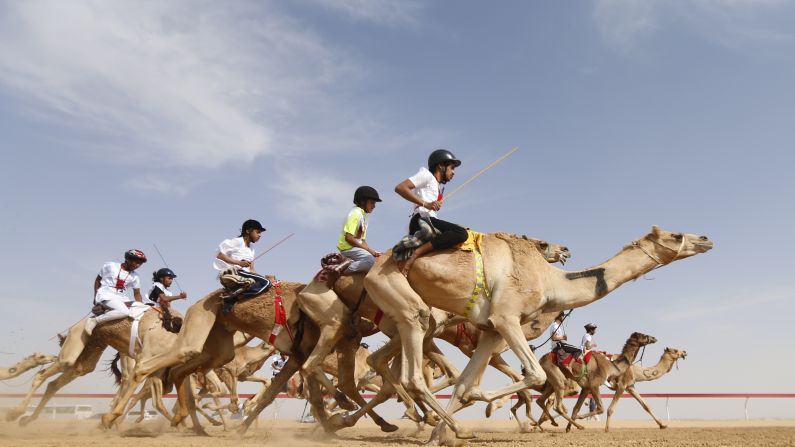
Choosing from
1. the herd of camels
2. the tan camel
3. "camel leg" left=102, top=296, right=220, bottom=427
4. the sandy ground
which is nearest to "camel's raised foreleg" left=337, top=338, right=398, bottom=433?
the herd of camels

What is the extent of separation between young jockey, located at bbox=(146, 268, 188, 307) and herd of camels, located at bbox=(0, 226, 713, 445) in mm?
590

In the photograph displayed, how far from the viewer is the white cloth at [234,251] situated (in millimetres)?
10844

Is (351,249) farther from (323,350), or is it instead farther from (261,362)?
→ (261,362)

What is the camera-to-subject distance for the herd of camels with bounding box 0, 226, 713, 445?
844cm

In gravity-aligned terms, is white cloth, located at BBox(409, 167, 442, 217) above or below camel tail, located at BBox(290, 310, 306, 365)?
above

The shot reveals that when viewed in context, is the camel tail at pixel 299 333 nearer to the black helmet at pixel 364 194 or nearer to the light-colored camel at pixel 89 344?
the black helmet at pixel 364 194

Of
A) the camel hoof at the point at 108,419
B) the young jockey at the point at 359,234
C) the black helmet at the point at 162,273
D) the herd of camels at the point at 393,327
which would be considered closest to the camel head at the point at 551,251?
the herd of camels at the point at 393,327

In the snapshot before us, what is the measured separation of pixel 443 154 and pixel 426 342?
3.71m

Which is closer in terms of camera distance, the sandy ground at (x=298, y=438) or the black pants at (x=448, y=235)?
the sandy ground at (x=298, y=438)

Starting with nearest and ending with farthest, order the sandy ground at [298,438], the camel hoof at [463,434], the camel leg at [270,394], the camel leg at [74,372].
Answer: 1. the camel hoof at [463,434]
2. the sandy ground at [298,438]
3. the camel leg at [270,394]
4. the camel leg at [74,372]

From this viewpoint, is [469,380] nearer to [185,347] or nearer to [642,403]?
[185,347]

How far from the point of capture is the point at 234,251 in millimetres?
10984

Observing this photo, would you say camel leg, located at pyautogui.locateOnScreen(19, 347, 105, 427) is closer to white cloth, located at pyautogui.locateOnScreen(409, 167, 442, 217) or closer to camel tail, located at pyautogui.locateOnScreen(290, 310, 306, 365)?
camel tail, located at pyautogui.locateOnScreen(290, 310, 306, 365)

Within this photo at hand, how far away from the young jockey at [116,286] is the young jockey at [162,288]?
465mm
